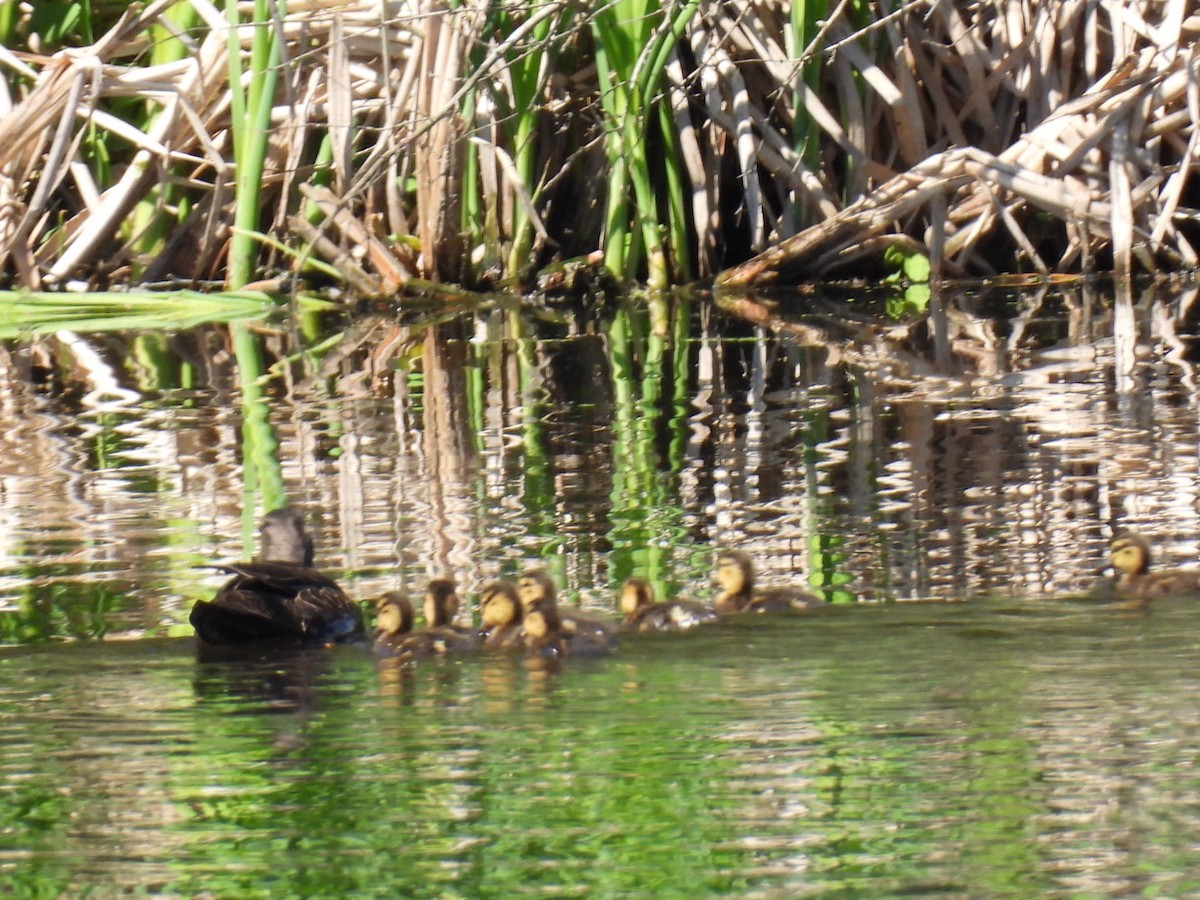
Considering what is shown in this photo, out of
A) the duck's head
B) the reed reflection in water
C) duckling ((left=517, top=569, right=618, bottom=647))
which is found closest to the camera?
duckling ((left=517, top=569, right=618, bottom=647))

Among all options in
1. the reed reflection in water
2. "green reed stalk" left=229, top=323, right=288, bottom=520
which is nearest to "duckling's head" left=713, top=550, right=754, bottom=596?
the reed reflection in water

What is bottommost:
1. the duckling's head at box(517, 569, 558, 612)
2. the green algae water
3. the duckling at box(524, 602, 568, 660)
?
the green algae water

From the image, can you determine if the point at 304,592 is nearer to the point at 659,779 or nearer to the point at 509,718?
the point at 509,718

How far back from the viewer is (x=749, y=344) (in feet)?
29.4

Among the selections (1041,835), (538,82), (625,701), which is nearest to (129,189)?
(538,82)

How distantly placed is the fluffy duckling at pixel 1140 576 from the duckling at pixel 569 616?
99 cm

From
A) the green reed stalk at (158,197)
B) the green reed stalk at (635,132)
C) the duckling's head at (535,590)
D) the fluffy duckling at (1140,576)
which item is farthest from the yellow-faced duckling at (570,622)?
the green reed stalk at (158,197)

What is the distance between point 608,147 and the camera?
411 inches

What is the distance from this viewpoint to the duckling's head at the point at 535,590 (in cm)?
418

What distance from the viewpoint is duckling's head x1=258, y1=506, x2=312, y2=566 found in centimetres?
470

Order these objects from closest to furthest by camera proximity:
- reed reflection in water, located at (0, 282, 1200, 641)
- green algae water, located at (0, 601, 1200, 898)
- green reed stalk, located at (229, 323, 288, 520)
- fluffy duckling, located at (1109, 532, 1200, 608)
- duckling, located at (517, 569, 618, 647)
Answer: green algae water, located at (0, 601, 1200, 898), duckling, located at (517, 569, 618, 647), fluffy duckling, located at (1109, 532, 1200, 608), reed reflection in water, located at (0, 282, 1200, 641), green reed stalk, located at (229, 323, 288, 520)

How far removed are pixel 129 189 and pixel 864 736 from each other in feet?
28.2

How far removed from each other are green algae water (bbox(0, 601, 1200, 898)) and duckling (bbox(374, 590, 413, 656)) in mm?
174

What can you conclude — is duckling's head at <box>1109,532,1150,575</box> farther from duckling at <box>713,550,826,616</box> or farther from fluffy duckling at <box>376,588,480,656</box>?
fluffy duckling at <box>376,588,480,656</box>
